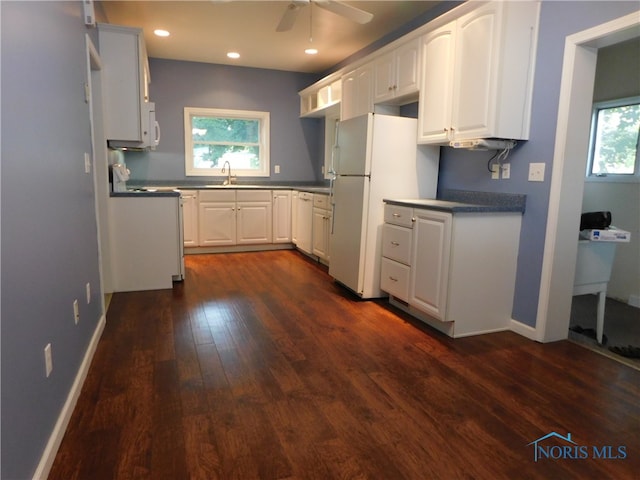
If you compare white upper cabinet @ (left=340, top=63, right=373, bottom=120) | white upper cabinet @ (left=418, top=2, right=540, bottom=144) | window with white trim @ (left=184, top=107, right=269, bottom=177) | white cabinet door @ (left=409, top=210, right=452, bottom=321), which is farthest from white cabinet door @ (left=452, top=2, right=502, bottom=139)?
window with white trim @ (left=184, top=107, right=269, bottom=177)

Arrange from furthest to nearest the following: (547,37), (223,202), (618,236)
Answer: (223,202) < (618,236) < (547,37)

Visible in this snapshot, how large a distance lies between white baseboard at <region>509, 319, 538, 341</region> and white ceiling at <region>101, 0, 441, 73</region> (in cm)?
274

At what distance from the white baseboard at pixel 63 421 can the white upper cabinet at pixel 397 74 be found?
3.00 meters

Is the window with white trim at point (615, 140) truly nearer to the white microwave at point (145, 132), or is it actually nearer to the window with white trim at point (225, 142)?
the window with white trim at point (225, 142)


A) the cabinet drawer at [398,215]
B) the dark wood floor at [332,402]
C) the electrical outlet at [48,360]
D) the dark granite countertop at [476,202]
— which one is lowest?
the dark wood floor at [332,402]

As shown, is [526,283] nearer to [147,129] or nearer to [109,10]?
[147,129]

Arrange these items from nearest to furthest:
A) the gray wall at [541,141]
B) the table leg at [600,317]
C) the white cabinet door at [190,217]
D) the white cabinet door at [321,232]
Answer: the gray wall at [541,141]
the table leg at [600,317]
the white cabinet door at [321,232]
the white cabinet door at [190,217]

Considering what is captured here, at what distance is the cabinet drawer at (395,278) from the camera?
124 inches

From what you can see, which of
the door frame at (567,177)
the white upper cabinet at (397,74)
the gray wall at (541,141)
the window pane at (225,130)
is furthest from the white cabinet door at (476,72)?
the window pane at (225,130)

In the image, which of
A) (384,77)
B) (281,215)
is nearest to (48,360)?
(384,77)

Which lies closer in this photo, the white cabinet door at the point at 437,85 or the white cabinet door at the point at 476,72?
the white cabinet door at the point at 476,72

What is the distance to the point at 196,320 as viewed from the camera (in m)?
3.04

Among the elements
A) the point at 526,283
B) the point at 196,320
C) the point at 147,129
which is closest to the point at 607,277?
the point at 526,283

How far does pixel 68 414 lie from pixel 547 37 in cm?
331
